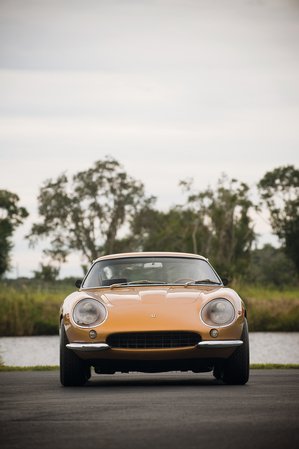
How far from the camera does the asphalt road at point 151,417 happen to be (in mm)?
3408

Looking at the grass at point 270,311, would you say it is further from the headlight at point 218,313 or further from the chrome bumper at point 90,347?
the chrome bumper at point 90,347

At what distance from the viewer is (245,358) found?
20.8 feet

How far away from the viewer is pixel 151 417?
4.14 m

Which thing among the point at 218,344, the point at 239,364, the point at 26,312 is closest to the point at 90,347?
the point at 218,344

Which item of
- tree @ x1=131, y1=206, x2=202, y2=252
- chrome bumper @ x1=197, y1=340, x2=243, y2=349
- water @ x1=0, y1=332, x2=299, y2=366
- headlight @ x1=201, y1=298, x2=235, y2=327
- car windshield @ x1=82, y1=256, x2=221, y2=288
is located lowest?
water @ x1=0, y1=332, x2=299, y2=366

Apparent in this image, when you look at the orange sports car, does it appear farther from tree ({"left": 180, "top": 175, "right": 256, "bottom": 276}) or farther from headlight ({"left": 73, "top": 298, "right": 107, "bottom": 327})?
tree ({"left": 180, "top": 175, "right": 256, "bottom": 276})

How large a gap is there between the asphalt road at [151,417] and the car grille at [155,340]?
15.5 inches

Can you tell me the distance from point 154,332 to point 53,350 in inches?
657

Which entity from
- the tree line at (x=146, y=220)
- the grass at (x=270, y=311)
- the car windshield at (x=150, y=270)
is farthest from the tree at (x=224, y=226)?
the car windshield at (x=150, y=270)

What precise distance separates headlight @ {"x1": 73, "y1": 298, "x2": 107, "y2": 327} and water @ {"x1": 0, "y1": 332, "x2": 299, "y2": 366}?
10.0 m

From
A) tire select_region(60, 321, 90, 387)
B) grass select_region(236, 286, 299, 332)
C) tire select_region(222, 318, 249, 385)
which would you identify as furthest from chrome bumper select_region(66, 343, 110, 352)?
grass select_region(236, 286, 299, 332)

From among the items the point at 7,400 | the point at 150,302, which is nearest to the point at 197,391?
the point at 150,302

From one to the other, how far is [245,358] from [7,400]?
232cm

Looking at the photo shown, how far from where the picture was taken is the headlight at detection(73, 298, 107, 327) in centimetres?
624
